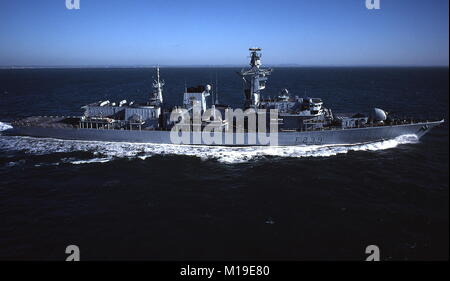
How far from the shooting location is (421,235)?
81.5 feet

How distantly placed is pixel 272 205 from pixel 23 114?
6998cm

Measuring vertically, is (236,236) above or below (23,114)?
below

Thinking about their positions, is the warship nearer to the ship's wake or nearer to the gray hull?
the gray hull

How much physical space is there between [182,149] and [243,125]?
10.3 metres

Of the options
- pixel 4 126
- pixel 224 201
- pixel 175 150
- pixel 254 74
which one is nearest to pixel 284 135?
pixel 254 74

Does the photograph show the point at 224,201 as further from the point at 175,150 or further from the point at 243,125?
the point at 243,125

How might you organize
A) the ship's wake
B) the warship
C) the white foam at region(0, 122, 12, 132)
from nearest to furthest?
the ship's wake
the warship
the white foam at region(0, 122, 12, 132)

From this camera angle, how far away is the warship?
4697 cm

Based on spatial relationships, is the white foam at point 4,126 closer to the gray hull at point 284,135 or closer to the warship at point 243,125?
the warship at point 243,125

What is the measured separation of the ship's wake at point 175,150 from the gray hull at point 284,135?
772mm

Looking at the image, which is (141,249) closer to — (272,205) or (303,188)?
(272,205)

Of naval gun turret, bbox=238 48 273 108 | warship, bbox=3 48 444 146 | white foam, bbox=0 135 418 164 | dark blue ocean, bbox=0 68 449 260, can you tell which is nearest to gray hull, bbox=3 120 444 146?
warship, bbox=3 48 444 146
